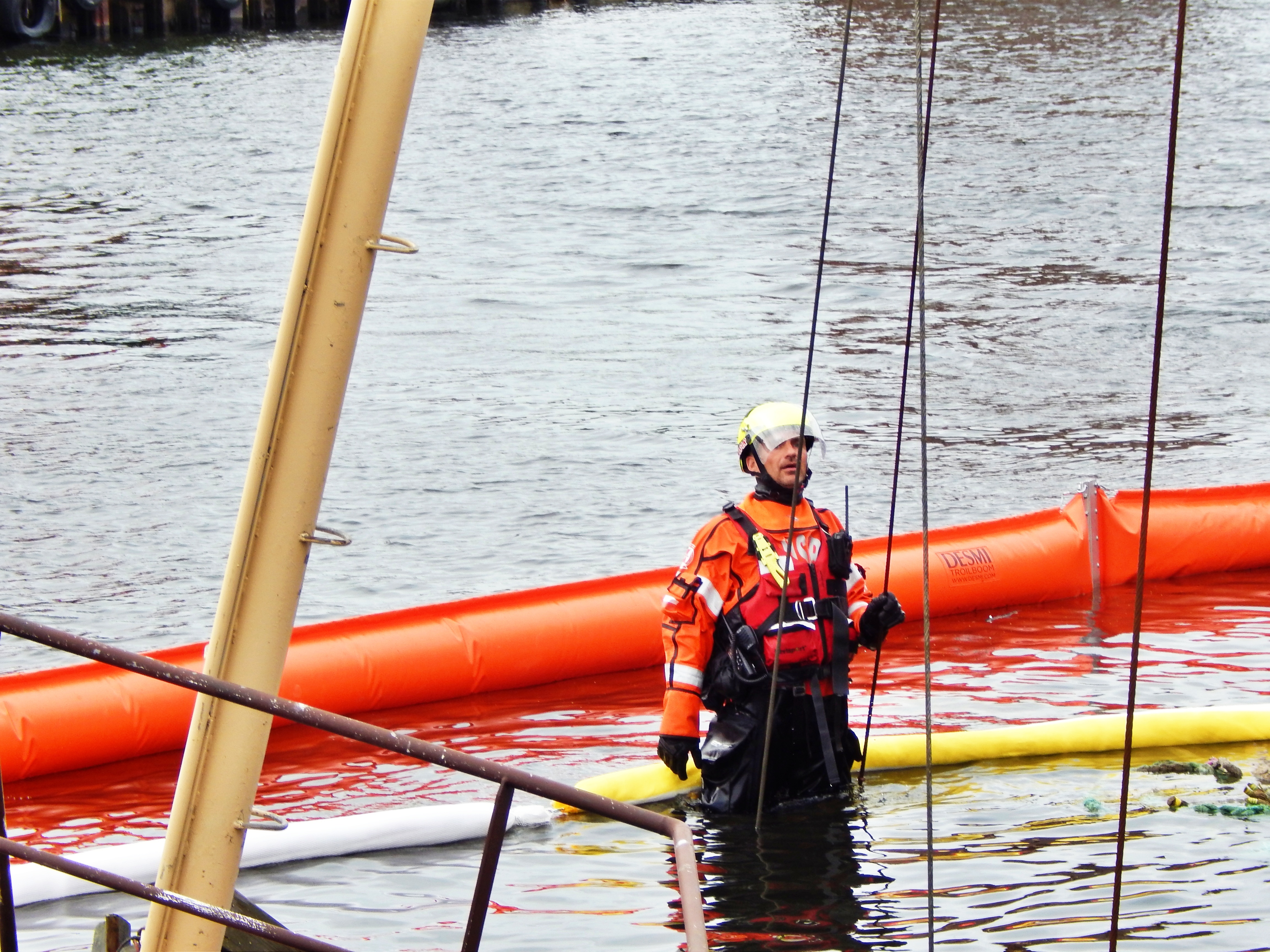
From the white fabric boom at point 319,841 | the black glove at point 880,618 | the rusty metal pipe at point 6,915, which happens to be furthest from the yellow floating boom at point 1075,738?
the rusty metal pipe at point 6,915

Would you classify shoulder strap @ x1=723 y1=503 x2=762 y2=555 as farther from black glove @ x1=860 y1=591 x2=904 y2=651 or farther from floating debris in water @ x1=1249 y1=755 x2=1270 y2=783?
floating debris in water @ x1=1249 y1=755 x2=1270 y2=783

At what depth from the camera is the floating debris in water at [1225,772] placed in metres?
6.89

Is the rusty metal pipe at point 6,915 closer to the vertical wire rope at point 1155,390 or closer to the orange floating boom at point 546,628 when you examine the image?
the vertical wire rope at point 1155,390

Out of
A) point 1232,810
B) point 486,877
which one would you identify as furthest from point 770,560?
point 486,877

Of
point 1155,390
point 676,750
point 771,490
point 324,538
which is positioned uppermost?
point 1155,390

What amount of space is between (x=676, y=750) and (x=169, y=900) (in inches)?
121

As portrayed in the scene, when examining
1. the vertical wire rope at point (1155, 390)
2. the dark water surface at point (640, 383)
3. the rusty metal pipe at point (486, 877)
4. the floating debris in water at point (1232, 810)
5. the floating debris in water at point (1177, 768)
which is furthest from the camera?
the floating debris in water at point (1177, 768)

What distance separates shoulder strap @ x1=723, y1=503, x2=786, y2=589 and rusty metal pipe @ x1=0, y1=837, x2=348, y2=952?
3076mm

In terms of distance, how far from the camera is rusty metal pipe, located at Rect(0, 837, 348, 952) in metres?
3.18

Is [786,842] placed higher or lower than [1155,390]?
lower

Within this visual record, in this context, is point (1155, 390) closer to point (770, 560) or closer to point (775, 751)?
point (770, 560)

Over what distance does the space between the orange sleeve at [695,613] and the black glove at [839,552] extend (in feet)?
1.03

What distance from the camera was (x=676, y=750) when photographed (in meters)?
6.09

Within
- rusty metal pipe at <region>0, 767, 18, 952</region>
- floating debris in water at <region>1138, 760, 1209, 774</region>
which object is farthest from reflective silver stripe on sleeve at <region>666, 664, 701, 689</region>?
rusty metal pipe at <region>0, 767, 18, 952</region>
